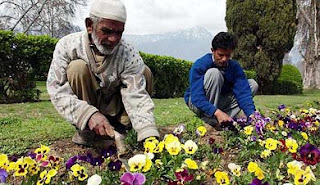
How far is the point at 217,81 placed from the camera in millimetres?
3293

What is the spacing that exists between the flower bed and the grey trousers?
16.0 inches

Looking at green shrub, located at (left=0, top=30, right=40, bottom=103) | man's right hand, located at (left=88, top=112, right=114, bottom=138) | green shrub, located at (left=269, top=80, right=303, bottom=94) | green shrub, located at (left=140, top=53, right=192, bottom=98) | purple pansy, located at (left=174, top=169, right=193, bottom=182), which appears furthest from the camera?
green shrub, located at (left=269, top=80, right=303, bottom=94)

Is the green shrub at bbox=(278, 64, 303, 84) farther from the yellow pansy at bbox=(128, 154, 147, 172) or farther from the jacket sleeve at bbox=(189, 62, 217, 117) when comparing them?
the yellow pansy at bbox=(128, 154, 147, 172)

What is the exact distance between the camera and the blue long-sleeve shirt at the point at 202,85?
3225 millimetres

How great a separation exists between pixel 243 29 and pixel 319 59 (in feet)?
26.9

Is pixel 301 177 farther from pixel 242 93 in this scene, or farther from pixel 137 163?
pixel 242 93

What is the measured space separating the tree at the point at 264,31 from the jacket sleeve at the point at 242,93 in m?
11.0

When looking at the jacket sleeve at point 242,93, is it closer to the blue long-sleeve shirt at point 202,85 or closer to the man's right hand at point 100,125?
the blue long-sleeve shirt at point 202,85

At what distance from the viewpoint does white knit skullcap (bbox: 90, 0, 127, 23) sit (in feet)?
7.36

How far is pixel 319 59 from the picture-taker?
20.1 meters

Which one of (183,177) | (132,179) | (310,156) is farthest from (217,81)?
(132,179)

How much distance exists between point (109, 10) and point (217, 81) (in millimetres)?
1415

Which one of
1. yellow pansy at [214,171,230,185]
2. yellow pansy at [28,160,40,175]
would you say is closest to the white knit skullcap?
yellow pansy at [28,160,40,175]

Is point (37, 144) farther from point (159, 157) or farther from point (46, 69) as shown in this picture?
point (46, 69)
